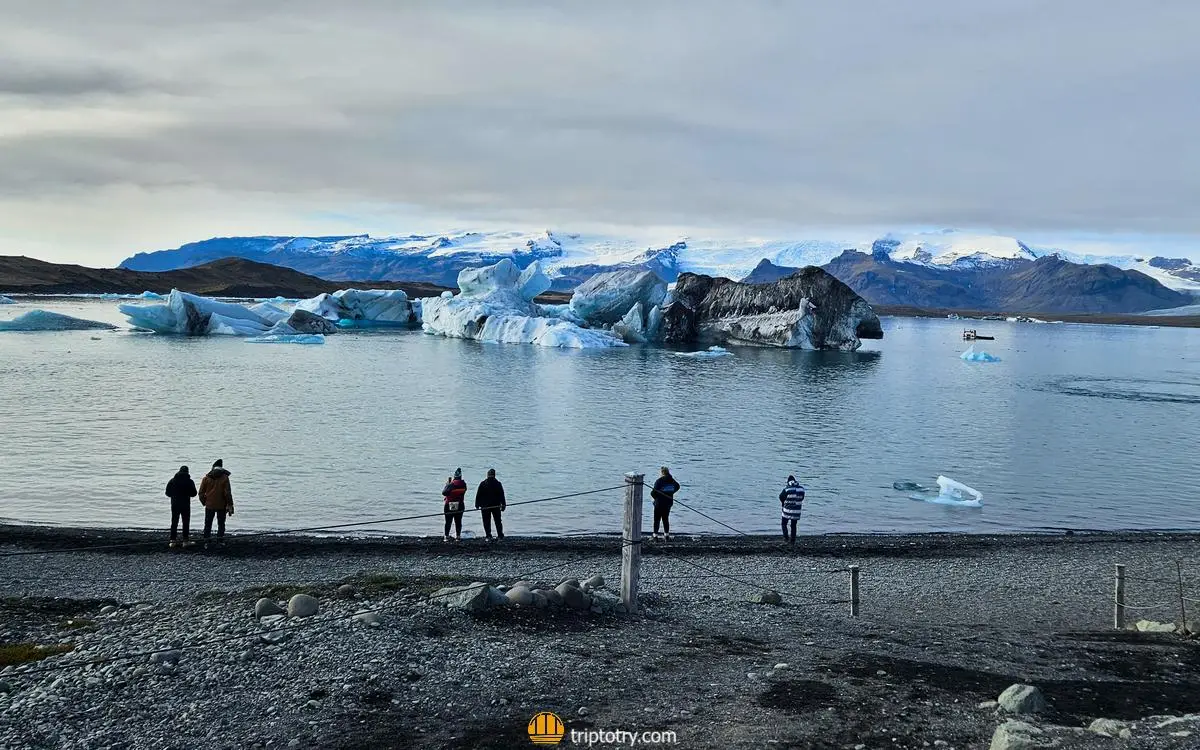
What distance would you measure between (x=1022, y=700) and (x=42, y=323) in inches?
3434

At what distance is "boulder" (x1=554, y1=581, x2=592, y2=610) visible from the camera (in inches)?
444

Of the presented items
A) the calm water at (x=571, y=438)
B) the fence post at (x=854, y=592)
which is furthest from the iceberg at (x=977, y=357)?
the fence post at (x=854, y=592)

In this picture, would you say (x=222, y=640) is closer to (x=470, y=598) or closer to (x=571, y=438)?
(x=470, y=598)

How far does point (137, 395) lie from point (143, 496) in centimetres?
2089

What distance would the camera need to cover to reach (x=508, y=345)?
8150cm

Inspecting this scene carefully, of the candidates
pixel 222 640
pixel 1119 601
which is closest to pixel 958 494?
pixel 1119 601

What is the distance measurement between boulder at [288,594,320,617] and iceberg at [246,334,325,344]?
65.5m

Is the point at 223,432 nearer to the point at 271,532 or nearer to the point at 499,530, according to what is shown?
the point at 271,532

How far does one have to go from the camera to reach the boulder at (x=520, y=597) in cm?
1112

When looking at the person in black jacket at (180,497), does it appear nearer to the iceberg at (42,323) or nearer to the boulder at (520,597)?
the boulder at (520,597)

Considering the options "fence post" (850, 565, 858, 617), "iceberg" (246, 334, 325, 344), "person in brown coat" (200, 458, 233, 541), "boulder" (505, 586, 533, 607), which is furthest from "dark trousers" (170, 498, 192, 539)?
"iceberg" (246, 334, 325, 344)

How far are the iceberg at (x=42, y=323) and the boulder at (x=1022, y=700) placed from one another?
8468 cm

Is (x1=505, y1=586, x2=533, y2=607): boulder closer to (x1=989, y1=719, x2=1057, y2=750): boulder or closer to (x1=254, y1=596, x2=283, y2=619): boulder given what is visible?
(x1=254, y1=596, x2=283, y2=619): boulder

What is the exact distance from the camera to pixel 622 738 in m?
7.71
